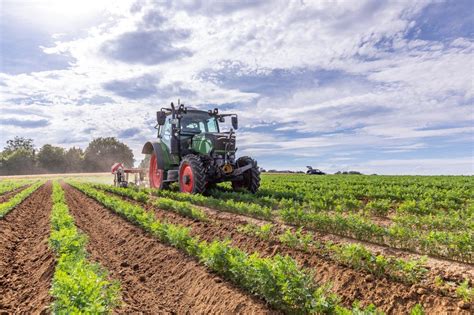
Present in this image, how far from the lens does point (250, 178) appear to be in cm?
1339

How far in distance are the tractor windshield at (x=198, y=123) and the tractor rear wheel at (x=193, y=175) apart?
1.71 meters

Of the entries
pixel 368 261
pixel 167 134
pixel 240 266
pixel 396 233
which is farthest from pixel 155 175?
pixel 368 261

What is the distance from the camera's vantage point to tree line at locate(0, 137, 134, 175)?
64.1 meters

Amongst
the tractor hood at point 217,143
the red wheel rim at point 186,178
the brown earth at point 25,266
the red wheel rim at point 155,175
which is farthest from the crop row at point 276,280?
the red wheel rim at point 155,175

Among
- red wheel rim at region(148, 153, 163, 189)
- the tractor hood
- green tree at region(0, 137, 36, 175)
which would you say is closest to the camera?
the tractor hood

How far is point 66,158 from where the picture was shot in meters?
68.2

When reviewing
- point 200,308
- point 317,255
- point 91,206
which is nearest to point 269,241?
point 317,255

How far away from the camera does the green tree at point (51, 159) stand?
218 ft

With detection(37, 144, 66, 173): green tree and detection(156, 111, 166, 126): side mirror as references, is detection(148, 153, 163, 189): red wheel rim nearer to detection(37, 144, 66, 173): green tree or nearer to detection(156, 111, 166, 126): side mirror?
detection(156, 111, 166, 126): side mirror

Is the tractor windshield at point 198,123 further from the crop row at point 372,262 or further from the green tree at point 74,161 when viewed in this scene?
the green tree at point 74,161

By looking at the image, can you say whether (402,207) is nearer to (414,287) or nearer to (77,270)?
(414,287)

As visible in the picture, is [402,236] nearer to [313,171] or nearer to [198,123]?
[198,123]

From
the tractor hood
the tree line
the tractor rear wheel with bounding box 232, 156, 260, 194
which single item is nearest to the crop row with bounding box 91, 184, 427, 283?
the tractor hood

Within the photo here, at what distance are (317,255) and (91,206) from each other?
1064 cm
